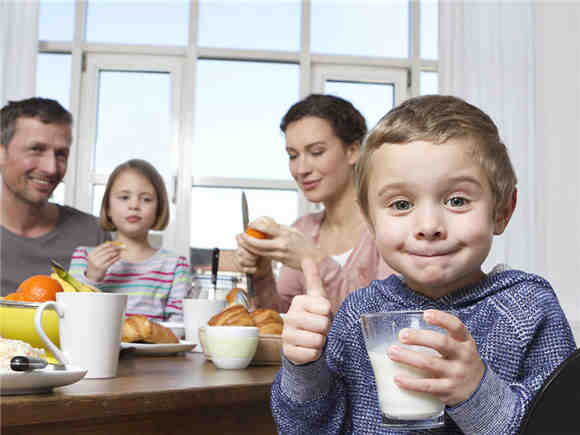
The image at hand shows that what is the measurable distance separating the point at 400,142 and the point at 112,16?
15.0 ft

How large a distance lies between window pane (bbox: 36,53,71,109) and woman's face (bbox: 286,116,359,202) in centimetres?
317

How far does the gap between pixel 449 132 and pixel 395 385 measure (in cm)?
37

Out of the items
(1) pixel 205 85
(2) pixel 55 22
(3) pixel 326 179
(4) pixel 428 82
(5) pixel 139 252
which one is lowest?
(5) pixel 139 252

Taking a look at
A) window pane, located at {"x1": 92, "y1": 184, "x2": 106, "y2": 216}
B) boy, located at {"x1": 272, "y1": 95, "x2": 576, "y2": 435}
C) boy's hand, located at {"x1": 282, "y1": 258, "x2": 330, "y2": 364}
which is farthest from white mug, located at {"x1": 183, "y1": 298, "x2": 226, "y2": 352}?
window pane, located at {"x1": 92, "y1": 184, "x2": 106, "y2": 216}

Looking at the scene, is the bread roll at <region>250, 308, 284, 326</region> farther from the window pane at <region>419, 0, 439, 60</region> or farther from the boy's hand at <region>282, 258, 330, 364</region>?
the window pane at <region>419, 0, 439, 60</region>

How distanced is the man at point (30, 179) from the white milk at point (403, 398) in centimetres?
219

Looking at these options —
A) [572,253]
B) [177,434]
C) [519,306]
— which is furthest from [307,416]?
[572,253]

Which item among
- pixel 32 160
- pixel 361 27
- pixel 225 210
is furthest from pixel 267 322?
pixel 361 27

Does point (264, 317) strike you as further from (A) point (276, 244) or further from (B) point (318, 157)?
(B) point (318, 157)

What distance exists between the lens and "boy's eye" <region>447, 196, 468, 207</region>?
2.72 ft

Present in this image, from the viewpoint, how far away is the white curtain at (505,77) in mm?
4309

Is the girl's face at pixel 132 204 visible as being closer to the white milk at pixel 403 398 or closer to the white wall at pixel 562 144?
the white milk at pixel 403 398

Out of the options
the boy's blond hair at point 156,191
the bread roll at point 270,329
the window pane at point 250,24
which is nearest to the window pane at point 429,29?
the window pane at point 250,24

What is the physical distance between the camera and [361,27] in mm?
5000
